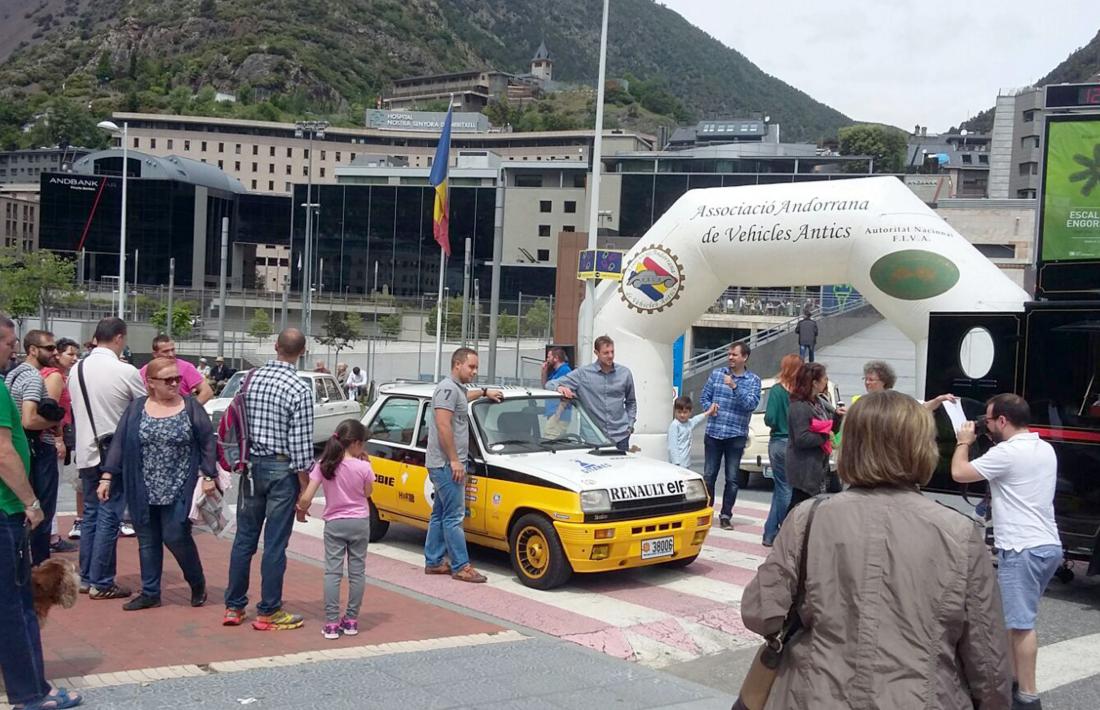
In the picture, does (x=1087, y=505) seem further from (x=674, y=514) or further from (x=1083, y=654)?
(x=674, y=514)

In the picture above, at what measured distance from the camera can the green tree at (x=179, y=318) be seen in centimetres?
4847

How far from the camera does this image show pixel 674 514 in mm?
8680

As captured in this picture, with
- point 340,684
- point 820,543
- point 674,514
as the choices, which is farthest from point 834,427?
point 820,543

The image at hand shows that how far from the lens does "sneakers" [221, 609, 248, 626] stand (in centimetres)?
690

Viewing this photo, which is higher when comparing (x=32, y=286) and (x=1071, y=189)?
(x=1071, y=189)

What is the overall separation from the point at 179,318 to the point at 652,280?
3865 centimetres

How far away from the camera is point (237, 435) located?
6.86m

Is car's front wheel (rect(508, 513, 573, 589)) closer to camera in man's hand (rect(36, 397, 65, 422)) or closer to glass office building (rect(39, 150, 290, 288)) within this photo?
camera in man's hand (rect(36, 397, 65, 422))

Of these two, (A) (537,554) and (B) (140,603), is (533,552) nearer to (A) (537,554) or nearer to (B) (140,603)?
(A) (537,554)

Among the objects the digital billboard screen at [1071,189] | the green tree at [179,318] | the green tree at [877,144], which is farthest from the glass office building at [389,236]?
the digital billboard screen at [1071,189]

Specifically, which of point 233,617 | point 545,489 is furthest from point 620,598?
point 233,617

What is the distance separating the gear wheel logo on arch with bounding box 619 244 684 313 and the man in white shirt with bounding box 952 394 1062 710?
883 centimetres

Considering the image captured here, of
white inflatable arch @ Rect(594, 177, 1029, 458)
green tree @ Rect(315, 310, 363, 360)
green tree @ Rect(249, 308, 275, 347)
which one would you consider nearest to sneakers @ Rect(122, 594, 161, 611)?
white inflatable arch @ Rect(594, 177, 1029, 458)

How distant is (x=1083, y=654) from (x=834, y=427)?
3.11m
